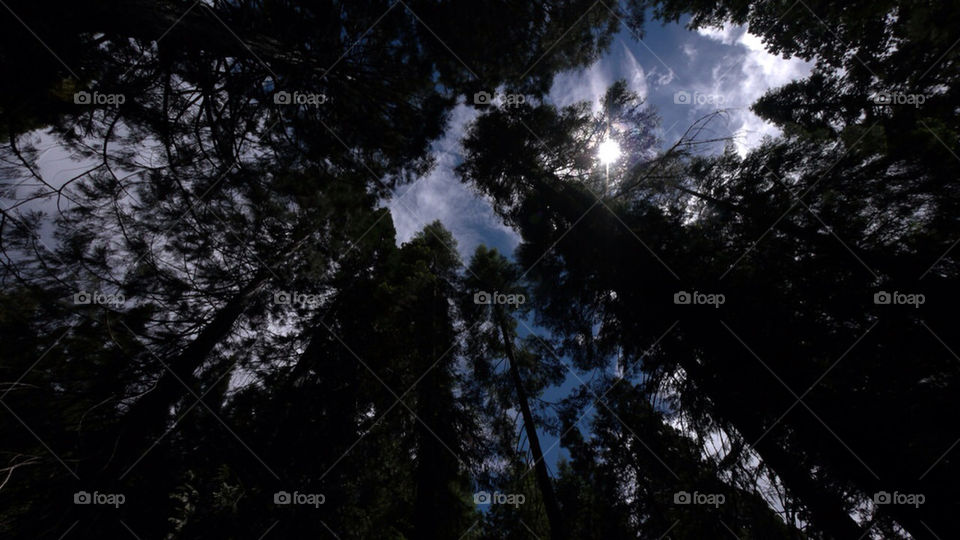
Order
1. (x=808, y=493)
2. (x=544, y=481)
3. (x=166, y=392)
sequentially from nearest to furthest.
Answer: (x=808, y=493) → (x=166, y=392) → (x=544, y=481)

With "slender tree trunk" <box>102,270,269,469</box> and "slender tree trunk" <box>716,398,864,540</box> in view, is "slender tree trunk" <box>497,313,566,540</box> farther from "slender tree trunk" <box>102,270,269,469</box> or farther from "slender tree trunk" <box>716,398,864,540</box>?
"slender tree trunk" <box>102,270,269,469</box>

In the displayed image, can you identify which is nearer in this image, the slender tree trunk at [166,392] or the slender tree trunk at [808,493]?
the slender tree trunk at [808,493]

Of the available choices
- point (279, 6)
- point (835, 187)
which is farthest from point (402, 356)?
point (835, 187)

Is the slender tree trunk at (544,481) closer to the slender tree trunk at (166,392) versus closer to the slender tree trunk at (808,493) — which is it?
the slender tree trunk at (808,493)

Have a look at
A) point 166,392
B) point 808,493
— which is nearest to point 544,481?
point 808,493

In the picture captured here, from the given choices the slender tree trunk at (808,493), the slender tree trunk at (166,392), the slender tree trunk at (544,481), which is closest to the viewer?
the slender tree trunk at (808,493)

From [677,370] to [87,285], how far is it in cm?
965

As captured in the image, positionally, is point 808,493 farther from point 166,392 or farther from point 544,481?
point 166,392

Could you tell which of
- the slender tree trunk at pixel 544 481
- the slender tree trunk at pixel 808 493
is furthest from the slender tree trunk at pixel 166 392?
the slender tree trunk at pixel 808 493

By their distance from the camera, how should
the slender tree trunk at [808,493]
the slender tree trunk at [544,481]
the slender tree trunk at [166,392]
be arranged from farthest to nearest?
the slender tree trunk at [544,481], the slender tree trunk at [166,392], the slender tree trunk at [808,493]

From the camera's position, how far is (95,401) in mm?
3723

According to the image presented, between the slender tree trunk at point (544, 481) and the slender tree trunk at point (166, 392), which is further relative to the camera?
the slender tree trunk at point (544, 481)

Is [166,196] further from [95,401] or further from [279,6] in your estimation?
[279,6]

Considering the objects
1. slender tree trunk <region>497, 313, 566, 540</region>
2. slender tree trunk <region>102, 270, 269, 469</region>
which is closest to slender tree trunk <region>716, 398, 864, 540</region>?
slender tree trunk <region>497, 313, 566, 540</region>
